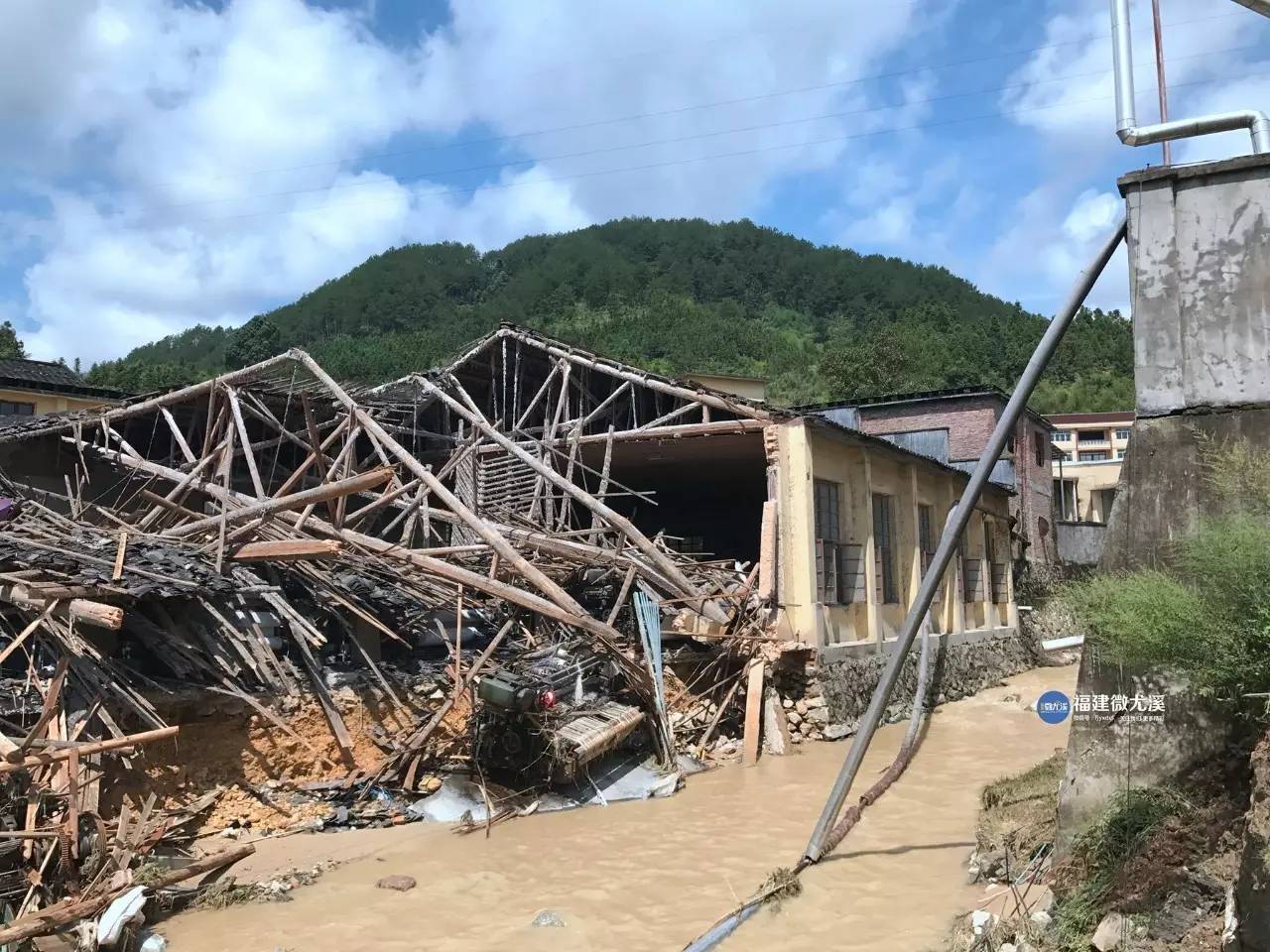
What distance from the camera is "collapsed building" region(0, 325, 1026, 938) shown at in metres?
8.36

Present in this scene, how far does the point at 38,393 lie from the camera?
25031 millimetres

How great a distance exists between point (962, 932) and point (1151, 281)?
4.19 m

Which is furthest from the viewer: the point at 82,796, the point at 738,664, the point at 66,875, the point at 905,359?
the point at 905,359

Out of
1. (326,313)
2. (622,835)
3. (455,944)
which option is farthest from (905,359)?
(326,313)

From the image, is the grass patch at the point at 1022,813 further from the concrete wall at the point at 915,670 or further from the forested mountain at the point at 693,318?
the forested mountain at the point at 693,318

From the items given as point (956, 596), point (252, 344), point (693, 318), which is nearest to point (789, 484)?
point (956, 596)

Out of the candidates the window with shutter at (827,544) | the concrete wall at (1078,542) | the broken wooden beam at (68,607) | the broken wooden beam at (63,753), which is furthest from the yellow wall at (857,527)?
the broken wooden beam at (63,753)

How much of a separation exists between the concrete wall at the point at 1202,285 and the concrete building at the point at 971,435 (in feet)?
55.9

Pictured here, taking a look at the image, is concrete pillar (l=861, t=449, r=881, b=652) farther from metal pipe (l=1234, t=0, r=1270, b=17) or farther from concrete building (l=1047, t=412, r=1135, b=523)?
concrete building (l=1047, t=412, r=1135, b=523)

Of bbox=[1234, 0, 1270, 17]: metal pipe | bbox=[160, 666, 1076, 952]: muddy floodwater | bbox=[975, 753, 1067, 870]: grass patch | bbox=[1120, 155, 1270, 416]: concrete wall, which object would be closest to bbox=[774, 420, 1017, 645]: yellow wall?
bbox=[160, 666, 1076, 952]: muddy floodwater

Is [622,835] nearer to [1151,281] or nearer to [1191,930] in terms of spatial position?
[1191,930]

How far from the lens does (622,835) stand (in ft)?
29.6

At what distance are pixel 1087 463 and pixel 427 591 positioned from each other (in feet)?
100

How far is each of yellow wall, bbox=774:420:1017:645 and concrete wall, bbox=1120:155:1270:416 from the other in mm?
7535
